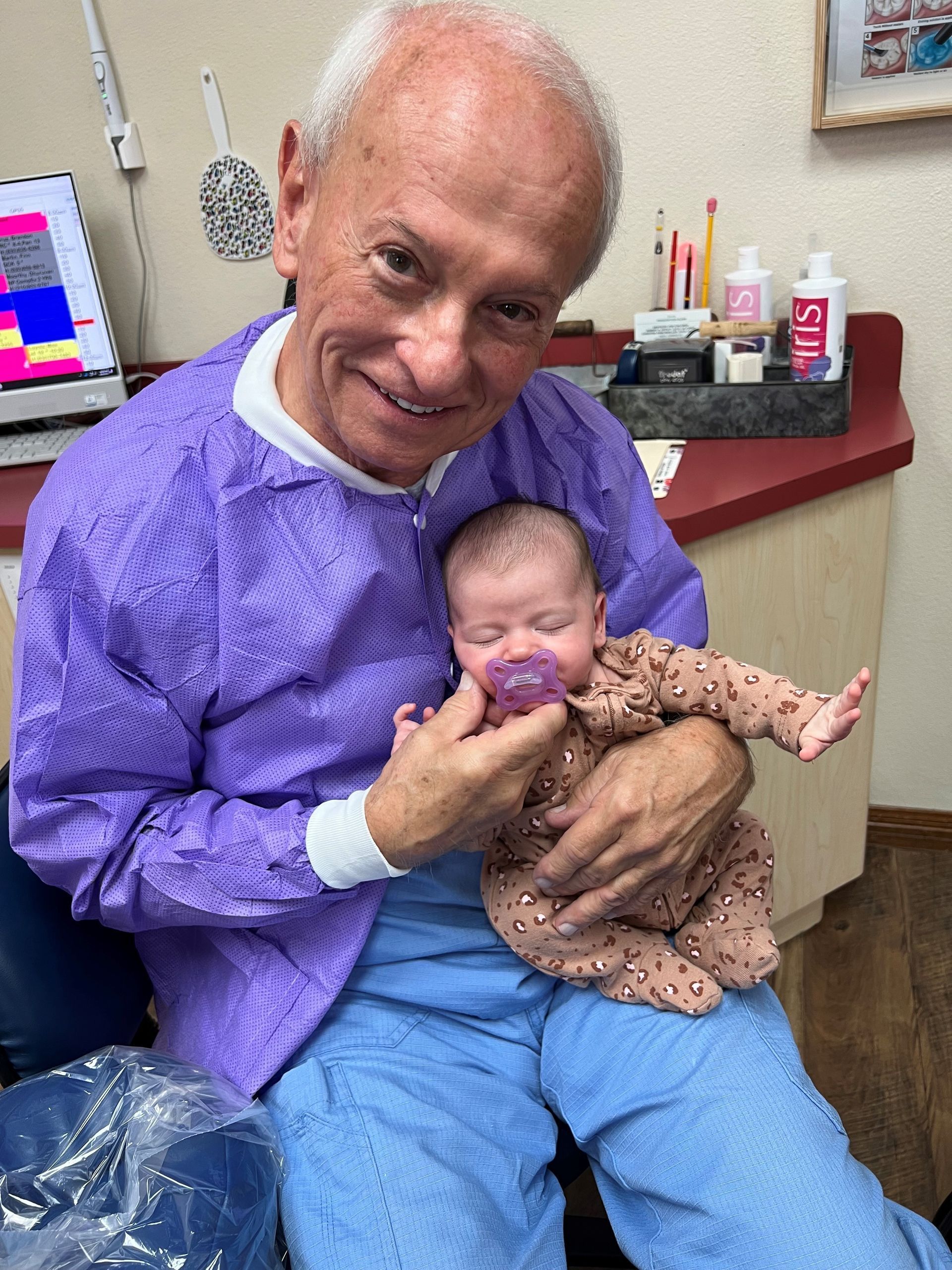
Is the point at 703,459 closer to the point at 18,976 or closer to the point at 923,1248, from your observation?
the point at 923,1248

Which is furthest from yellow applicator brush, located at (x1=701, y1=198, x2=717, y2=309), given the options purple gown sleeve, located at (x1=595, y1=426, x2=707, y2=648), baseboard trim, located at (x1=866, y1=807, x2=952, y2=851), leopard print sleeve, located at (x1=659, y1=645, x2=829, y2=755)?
baseboard trim, located at (x1=866, y1=807, x2=952, y2=851)

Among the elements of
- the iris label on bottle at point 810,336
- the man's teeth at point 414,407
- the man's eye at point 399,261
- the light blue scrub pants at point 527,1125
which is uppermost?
the man's eye at point 399,261

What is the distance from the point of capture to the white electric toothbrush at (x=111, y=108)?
2053mm

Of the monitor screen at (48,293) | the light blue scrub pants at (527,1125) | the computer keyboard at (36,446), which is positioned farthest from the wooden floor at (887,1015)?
the monitor screen at (48,293)

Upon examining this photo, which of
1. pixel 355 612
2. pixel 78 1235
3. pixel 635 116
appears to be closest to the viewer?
pixel 78 1235

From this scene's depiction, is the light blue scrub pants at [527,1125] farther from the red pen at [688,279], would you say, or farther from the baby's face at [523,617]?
the red pen at [688,279]

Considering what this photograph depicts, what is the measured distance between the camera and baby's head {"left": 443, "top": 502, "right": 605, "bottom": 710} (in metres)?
1.08

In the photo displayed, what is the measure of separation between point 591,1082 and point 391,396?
0.74 metres

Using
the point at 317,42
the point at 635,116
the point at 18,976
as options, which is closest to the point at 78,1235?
the point at 18,976

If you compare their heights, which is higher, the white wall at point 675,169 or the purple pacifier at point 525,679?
the white wall at point 675,169

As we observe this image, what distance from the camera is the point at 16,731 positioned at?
37.5 inches

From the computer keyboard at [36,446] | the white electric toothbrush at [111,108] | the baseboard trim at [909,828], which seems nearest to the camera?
the white electric toothbrush at [111,108]

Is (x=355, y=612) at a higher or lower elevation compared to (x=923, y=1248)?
higher

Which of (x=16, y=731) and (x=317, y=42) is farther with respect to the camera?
(x=317, y=42)
